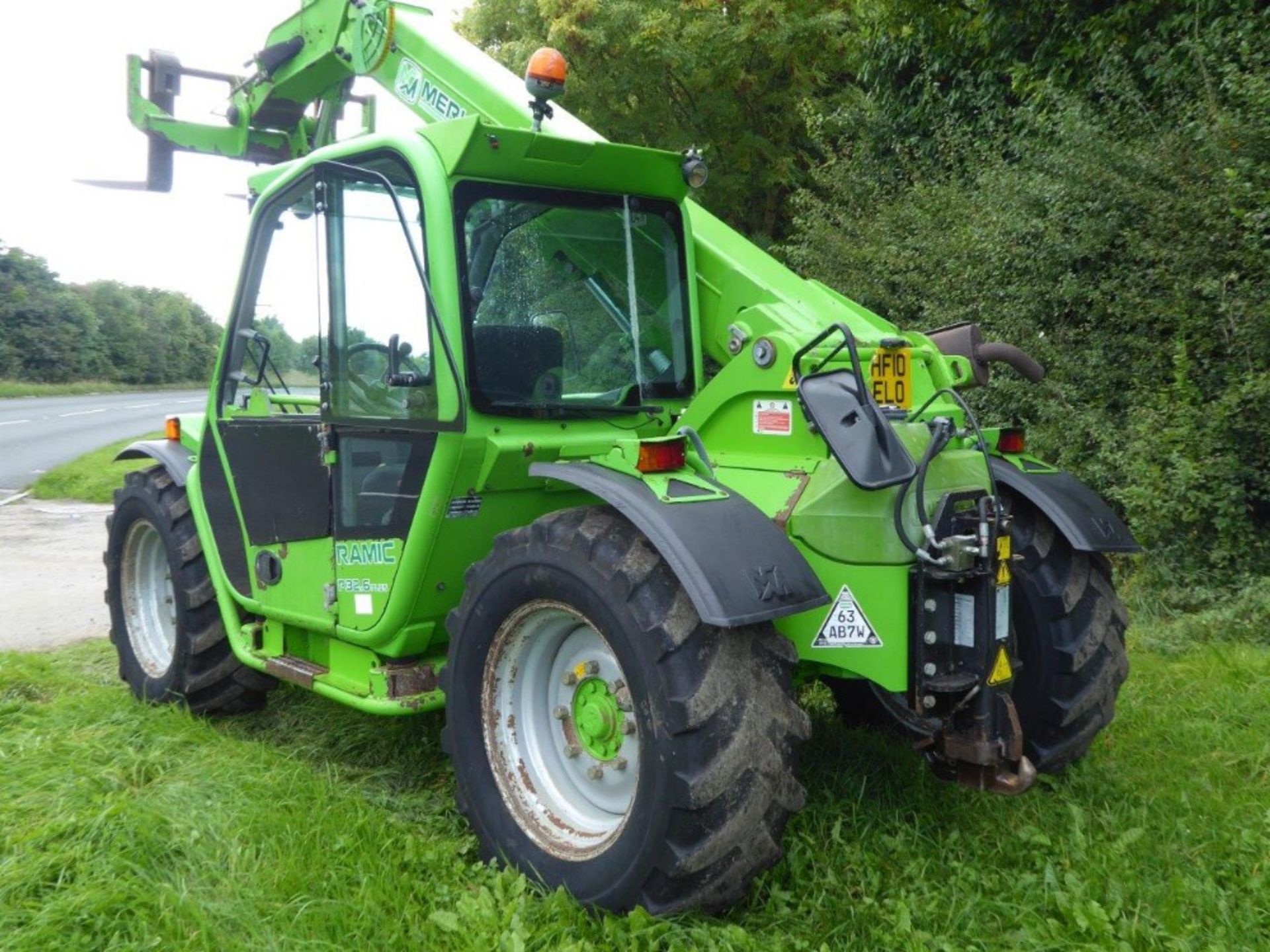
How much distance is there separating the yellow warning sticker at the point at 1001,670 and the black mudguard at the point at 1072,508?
0.64 m

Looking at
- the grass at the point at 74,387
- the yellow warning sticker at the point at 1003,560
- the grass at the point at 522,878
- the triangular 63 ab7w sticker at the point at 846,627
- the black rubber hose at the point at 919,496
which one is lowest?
the grass at the point at 522,878

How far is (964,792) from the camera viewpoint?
12.2ft

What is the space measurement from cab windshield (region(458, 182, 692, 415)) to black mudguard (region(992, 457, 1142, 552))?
120 cm

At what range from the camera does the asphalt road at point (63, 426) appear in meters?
14.8

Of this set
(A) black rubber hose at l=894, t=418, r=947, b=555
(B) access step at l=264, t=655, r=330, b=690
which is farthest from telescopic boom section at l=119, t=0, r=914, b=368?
(B) access step at l=264, t=655, r=330, b=690

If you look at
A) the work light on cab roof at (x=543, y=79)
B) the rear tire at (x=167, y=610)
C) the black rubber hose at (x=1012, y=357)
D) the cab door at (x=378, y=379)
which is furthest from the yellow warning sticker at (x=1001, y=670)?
the rear tire at (x=167, y=610)

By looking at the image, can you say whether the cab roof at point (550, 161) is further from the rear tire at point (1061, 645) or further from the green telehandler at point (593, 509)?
the rear tire at point (1061, 645)

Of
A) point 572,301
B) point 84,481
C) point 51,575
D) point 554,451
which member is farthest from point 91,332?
point 554,451

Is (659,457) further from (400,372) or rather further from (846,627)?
(400,372)

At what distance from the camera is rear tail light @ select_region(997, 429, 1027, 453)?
12.7 feet

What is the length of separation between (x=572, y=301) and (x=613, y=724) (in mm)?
1523

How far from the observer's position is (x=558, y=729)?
11.0ft

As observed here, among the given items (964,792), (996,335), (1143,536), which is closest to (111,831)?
(964,792)

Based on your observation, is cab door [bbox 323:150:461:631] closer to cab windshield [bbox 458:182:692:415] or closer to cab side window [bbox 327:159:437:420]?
cab side window [bbox 327:159:437:420]
